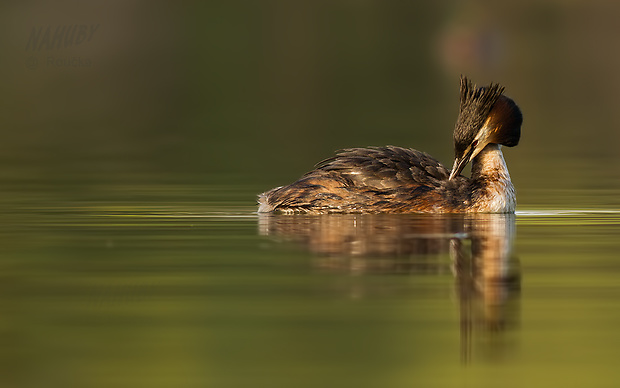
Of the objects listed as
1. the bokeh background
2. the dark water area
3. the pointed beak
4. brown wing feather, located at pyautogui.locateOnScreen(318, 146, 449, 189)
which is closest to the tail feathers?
the dark water area

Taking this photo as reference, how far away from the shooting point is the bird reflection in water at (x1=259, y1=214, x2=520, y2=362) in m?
9.92

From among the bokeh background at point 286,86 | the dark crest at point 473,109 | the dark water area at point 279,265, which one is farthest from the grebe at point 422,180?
the bokeh background at point 286,86

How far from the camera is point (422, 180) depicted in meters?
15.9

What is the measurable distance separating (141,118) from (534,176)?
2180 cm

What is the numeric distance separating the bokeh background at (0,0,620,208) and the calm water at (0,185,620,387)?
447 cm

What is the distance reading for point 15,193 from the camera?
60.9ft

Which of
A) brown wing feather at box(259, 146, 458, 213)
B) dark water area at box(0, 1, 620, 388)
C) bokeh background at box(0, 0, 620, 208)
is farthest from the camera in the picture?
bokeh background at box(0, 0, 620, 208)

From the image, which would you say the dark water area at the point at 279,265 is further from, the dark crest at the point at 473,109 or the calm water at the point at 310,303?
the dark crest at the point at 473,109

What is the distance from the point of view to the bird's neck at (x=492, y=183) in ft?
52.4

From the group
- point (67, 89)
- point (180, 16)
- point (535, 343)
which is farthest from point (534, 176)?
point (180, 16)

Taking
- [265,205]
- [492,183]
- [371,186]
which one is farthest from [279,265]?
[492,183]

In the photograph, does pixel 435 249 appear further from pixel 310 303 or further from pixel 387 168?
pixel 387 168

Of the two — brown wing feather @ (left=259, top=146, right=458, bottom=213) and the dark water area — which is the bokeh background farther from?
brown wing feather @ (left=259, top=146, right=458, bottom=213)

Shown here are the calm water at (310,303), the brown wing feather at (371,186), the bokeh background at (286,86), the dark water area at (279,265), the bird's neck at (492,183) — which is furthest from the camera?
the bokeh background at (286,86)
